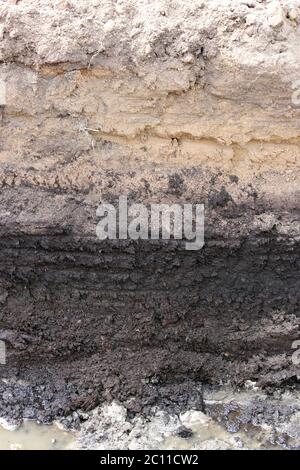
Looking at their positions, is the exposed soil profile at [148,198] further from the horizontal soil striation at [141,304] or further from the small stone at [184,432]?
the small stone at [184,432]

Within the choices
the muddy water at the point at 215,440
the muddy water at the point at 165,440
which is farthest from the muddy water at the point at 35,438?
the muddy water at the point at 215,440

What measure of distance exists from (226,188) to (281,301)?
625 mm

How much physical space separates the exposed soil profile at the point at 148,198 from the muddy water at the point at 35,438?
0.29 ft

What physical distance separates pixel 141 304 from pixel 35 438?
0.81 meters

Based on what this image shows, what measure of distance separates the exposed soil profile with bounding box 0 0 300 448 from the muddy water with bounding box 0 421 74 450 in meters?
0.09

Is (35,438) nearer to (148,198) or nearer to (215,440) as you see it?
(215,440)

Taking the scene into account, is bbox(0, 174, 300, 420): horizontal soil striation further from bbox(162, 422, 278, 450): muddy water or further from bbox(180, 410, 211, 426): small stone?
bbox(162, 422, 278, 450): muddy water

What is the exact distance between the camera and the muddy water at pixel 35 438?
3158 millimetres

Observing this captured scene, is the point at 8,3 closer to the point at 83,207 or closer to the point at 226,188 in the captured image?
the point at 83,207

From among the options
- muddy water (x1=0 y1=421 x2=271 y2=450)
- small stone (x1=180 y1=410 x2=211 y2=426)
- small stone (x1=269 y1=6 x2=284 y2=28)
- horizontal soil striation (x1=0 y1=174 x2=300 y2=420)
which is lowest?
muddy water (x1=0 y1=421 x2=271 y2=450)

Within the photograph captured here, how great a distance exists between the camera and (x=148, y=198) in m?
3.35

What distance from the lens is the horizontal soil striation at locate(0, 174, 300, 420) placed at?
131 inches

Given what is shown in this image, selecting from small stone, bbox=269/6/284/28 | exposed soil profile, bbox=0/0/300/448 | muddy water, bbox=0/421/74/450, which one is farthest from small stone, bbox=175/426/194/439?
small stone, bbox=269/6/284/28
